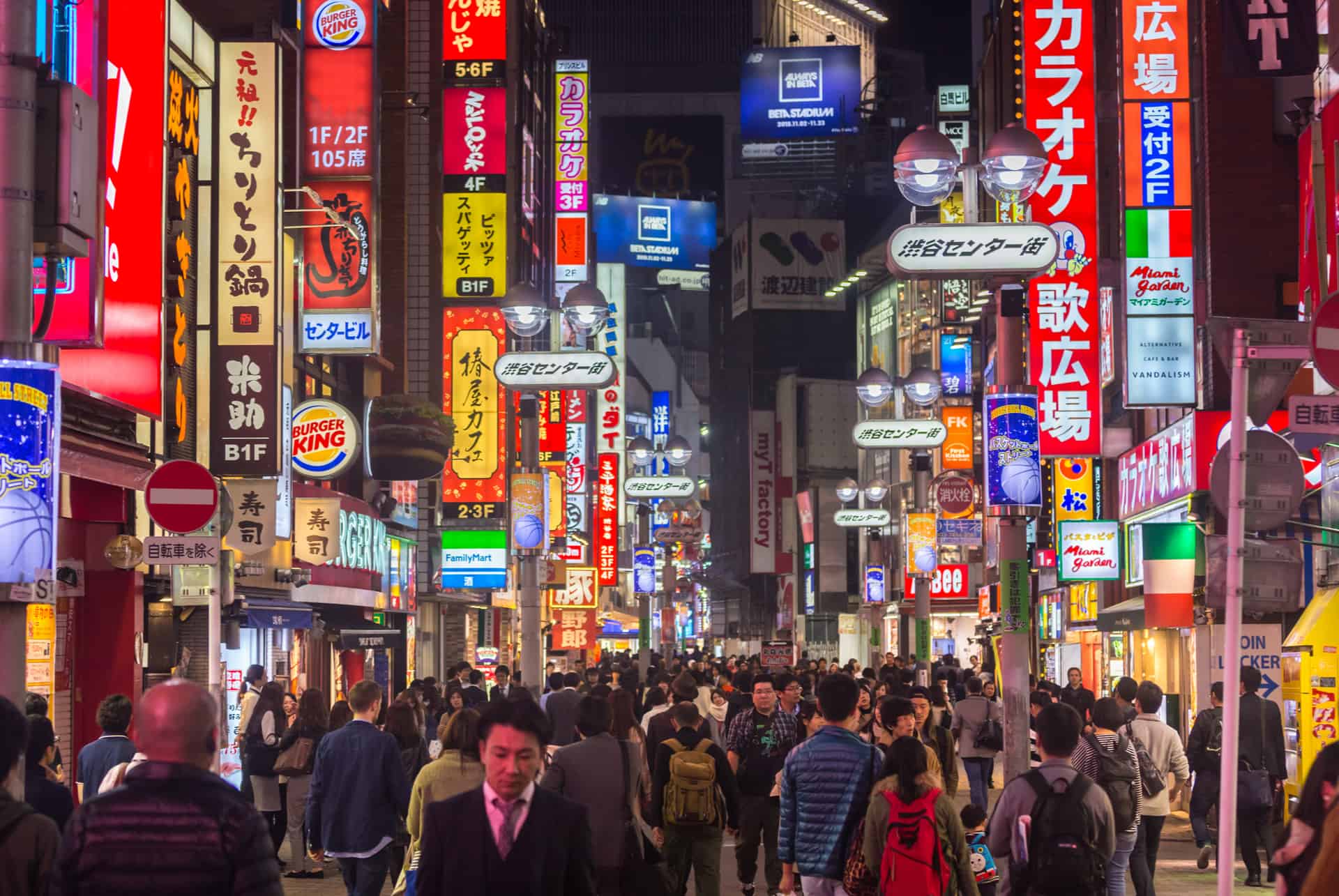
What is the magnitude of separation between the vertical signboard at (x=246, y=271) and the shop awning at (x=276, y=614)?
292 centimetres

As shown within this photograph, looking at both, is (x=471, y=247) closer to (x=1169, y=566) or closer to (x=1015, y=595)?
(x=1169, y=566)

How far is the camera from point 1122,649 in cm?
3303

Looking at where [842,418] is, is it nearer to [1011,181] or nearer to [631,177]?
[631,177]

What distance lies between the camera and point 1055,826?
8.67 m

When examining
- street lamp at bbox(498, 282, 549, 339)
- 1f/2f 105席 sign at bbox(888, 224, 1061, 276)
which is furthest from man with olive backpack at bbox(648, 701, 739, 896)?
street lamp at bbox(498, 282, 549, 339)

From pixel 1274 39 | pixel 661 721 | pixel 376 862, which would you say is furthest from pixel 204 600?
pixel 1274 39

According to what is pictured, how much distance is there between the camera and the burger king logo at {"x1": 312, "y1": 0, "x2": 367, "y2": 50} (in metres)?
26.2

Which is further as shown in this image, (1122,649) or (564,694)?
(1122,649)

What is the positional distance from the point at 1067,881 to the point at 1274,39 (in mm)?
10492

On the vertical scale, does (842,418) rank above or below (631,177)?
below

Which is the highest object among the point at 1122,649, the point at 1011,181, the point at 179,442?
the point at 1011,181

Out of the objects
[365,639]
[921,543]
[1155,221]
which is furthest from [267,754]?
[921,543]

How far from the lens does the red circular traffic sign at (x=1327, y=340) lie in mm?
8875

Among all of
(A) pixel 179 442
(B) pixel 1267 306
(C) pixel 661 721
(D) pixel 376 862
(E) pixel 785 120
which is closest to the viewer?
(D) pixel 376 862
